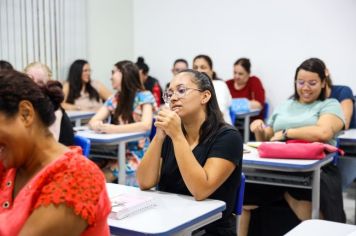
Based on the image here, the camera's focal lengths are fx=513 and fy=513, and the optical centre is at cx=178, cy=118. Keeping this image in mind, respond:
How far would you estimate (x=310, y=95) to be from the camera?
3.36 metres

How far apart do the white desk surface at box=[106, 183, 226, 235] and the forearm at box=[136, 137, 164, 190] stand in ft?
0.21

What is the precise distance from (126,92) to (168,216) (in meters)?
2.34

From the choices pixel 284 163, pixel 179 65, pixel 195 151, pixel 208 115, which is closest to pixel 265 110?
pixel 179 65

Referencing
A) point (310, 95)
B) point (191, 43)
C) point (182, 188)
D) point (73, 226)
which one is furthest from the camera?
point (191, 43)

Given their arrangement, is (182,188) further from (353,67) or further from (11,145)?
(353,67)

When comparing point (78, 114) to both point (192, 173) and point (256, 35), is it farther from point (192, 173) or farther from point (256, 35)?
point (192, 173)

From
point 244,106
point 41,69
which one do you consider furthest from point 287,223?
point 244,106

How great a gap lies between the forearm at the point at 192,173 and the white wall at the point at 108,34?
4673mm

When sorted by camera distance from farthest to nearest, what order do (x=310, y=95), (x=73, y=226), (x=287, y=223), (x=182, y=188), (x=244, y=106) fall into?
(x=244, y=106) → (x=310, y=95) → (x=287, y=223) → (x=182, y=188) → (x=73, y=226)

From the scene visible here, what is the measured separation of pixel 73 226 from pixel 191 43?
583 centimetres

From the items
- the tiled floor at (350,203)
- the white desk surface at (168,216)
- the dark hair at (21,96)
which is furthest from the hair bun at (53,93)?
the tiled floor at (350,203)

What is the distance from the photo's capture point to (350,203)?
4535 mm

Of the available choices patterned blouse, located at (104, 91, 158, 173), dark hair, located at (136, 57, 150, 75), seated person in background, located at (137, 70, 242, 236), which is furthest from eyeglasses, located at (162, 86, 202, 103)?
dark hair, located at (136, 57, 150, 75)

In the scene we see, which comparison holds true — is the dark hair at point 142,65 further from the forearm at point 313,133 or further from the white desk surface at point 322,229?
the white desk surface at point 322,229
